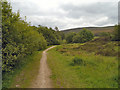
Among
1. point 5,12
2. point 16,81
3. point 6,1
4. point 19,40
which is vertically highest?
point 6,1

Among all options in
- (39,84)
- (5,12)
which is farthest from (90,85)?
(5,12)

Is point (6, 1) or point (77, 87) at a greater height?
point (6, 1)

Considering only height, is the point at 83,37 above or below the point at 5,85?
above

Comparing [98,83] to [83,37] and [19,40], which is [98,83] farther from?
[83,37]

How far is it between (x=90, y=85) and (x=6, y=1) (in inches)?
539

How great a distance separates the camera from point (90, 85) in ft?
28.3

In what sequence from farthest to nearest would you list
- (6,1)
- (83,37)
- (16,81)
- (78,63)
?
1. (83,37)
2. (78,63)
3. (6,1)
4. (16,81)

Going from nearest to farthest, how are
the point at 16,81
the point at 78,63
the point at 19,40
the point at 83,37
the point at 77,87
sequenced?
1. the point at 77,87
2. the point at 16,81
3. the point at 19,40
4. the point at 78,63
5. the point at 83,37

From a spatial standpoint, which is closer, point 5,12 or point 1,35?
point 1,35

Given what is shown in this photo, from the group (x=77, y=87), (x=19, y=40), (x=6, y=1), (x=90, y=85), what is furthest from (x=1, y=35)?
(x=90, y=85)

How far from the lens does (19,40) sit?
13820 millimetres

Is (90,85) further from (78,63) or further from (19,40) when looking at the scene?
(19,40)

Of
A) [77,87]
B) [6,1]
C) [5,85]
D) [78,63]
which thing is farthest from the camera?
[78,63]

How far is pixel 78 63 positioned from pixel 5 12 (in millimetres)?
12663
